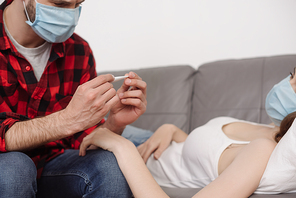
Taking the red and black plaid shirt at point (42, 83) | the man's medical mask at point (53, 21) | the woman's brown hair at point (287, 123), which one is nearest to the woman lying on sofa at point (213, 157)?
the woman's brown hair at point (287, 123)

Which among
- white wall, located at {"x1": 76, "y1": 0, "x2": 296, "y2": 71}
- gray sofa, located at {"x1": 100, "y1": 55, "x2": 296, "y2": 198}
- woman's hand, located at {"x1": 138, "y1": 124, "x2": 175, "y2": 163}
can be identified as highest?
white wall, located at {"x1": 76, "y1": 0, "x2": 296, "y2": 71}

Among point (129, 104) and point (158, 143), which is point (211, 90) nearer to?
point (158, 143)

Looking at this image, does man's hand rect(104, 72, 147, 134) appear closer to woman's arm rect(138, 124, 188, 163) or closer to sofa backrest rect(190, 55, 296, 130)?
woman's arm rect(138, 124, 188, 163)

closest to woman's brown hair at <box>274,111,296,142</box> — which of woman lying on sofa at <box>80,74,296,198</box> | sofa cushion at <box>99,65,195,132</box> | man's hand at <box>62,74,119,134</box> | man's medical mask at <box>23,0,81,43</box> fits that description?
woman lying on sofa at <box>80,74,296,198</box>

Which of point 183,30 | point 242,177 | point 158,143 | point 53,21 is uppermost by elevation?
point 53,21

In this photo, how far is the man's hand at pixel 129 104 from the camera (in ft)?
3.02

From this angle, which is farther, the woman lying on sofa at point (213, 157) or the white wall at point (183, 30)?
the white wall at point (183, 30)

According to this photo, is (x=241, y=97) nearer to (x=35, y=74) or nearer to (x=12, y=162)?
(x=35, y=74)

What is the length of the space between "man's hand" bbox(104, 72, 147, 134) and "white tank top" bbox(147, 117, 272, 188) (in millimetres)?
336

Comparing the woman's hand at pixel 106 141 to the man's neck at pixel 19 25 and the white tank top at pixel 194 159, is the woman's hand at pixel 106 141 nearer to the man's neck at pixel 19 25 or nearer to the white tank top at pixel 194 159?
the white tank top at pixel 194 159

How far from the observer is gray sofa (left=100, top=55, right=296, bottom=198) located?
1.54m

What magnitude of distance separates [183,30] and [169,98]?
623 mm

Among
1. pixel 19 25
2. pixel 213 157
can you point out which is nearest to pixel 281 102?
pixel 213 157

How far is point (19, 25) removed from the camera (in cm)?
105
